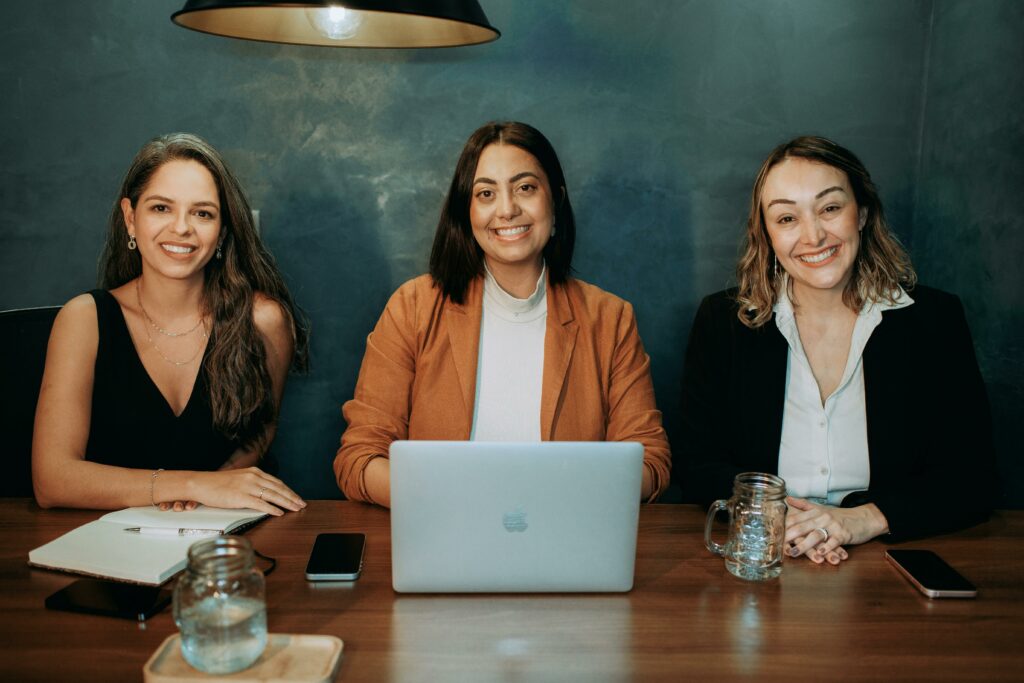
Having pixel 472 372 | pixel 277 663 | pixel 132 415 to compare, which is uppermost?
pixel 472 372

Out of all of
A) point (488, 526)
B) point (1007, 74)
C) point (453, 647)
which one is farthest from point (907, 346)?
point (453, 647)

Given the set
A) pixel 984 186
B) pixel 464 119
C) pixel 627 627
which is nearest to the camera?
pixel 627 627

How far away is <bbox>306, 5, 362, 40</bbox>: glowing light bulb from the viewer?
5.30ft

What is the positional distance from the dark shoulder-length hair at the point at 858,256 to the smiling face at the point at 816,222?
1.1 inches

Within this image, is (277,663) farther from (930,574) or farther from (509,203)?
(509,203)

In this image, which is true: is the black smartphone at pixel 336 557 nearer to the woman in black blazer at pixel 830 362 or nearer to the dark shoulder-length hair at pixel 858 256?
the woman in black blazer at pixel 830 362

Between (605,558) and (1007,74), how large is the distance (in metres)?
1.81

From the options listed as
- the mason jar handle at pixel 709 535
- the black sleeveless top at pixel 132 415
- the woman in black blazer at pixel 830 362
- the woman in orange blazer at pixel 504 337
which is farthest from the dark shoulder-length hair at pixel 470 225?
the mason jar handle at pixel 709 535

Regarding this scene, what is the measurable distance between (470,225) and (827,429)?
976 millimetres

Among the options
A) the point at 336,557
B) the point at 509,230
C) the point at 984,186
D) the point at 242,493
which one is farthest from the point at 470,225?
the point at 984,186

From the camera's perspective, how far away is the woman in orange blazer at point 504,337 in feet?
6.78

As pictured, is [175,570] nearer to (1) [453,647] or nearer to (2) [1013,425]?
(1) [453,647]

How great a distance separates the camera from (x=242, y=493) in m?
1.63

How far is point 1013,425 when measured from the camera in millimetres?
2250
